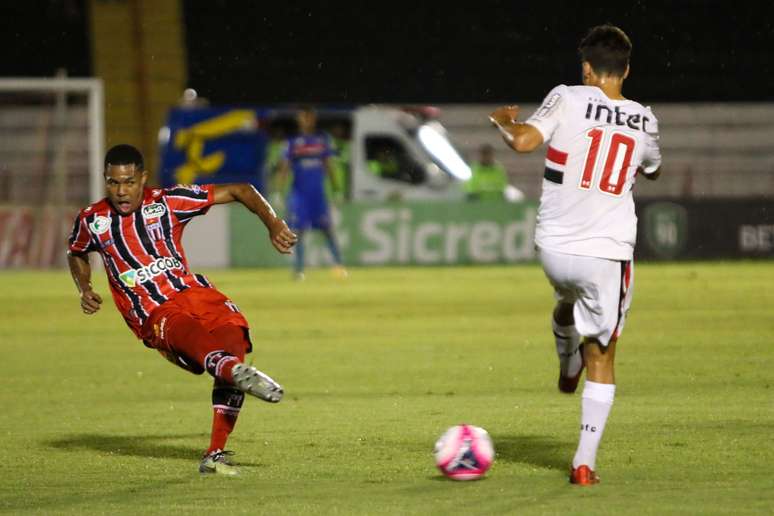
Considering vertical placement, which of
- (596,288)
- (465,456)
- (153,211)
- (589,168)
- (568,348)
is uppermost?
(589,168)

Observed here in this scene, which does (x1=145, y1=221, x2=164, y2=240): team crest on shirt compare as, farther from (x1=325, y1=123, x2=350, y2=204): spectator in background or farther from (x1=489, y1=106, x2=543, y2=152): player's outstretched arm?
(x1=325, y1=123, x2=350, y2=204): spectator in background

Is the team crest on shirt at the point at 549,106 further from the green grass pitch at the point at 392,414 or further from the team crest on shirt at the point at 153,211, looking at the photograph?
the team crest on shirt at the point at 153,211

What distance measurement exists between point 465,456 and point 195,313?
57.6 inches

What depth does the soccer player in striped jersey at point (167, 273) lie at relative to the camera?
6801 millimetres

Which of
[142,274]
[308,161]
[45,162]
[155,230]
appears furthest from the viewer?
[45,162]

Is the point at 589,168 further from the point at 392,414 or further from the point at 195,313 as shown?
the point at 392,414

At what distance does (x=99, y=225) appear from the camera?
23.7 ft

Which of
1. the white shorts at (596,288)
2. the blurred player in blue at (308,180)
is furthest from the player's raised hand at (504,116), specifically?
the blurred player in blue at (308,180)

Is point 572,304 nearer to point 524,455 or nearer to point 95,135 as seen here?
point 524,455

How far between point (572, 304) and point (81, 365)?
18.2ft

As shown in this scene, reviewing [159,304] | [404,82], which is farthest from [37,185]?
[159,304]

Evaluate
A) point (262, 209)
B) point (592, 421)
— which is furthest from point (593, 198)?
point (262, 209)

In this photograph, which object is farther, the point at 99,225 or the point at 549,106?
the point at 99,225

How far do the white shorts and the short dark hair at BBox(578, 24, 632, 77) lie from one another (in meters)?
0.82
